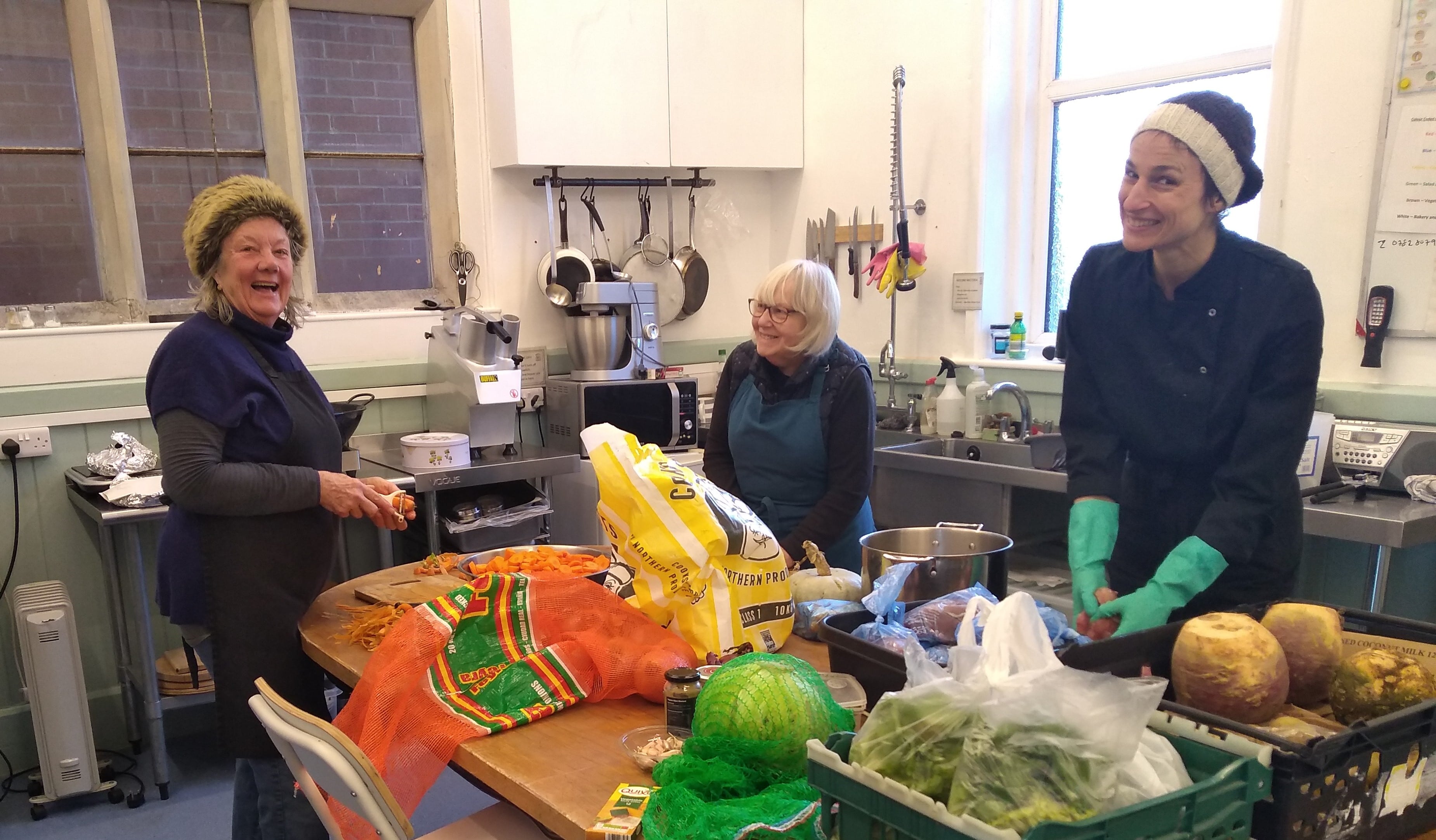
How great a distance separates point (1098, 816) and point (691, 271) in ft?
11.8

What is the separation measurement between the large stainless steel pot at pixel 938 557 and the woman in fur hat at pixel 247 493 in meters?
0.93

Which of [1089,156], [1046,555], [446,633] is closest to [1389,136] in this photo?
[1089,156]

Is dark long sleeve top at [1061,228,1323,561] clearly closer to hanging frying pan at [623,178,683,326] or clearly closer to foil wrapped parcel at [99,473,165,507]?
foil wrapped parcel at [99,473,165,507]

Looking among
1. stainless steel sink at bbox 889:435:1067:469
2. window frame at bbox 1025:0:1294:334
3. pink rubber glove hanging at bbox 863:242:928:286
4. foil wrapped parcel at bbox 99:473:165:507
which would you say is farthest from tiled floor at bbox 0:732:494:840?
window frame at bbox 1025:0:1294:334

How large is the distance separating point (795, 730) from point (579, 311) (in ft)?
9.03

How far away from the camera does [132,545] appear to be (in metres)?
2.76

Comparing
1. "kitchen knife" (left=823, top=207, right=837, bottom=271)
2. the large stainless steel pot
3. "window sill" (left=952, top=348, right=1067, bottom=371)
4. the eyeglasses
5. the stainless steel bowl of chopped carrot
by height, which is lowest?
the stainless steel bowl of chopped carrot

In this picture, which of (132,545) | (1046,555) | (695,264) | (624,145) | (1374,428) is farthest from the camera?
(695,264)

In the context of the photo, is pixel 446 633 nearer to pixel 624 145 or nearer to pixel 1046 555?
pixel 1046 555

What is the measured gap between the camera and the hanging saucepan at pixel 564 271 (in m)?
3.84

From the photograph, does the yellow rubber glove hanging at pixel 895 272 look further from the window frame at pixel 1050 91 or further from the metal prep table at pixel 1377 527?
the metal prep table at pixel 1377 527

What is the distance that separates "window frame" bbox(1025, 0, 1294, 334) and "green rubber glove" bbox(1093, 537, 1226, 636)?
2236 millimetres

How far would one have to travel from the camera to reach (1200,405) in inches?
63.7

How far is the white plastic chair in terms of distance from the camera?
119 cm
